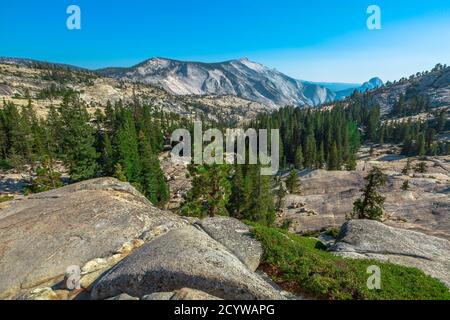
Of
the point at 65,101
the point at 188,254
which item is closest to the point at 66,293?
the point at 188,254

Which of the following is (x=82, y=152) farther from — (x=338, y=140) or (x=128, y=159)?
(x=338, y=140)

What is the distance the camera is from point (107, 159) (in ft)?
207

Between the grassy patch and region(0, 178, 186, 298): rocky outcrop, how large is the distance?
7183 millimetres

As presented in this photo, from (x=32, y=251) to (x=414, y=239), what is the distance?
102 ft

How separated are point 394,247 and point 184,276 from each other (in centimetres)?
2046

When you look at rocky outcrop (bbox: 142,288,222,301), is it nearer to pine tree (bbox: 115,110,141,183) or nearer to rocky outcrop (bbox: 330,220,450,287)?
rocky outcrop (bbox: 330,220,450,287)

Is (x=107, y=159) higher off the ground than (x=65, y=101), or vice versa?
(x=65, y=101)

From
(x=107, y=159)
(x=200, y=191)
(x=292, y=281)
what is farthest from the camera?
(x=107, y=159)

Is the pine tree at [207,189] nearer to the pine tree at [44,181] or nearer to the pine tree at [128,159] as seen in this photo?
the pine tree at [128,159]

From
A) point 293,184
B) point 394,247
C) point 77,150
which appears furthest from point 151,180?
point 394,247

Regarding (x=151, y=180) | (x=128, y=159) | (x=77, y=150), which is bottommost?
(x=151, y=180)

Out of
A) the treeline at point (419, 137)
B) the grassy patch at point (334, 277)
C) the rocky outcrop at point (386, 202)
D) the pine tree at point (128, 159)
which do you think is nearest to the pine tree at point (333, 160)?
the rocky outcrop at point (386, 202)

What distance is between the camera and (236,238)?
16969 mm

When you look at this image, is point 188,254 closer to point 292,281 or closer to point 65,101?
point 292,281
